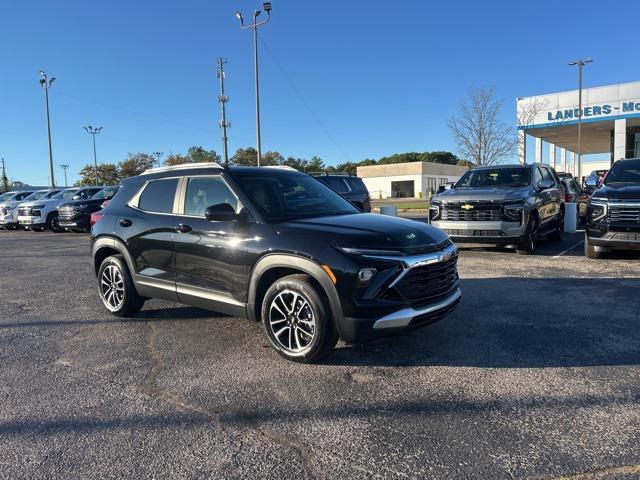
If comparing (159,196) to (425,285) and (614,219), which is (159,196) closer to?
(425,285)

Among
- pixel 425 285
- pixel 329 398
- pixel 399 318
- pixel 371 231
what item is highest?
pixel 371 231

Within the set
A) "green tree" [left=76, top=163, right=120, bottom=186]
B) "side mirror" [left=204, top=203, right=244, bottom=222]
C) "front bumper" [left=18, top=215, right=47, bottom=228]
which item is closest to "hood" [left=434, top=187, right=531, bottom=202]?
"side mirror" [left=204, top=203, right=244, bottom=222]

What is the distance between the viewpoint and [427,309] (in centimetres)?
409

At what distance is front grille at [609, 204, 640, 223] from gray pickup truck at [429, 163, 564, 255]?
1.41 metres

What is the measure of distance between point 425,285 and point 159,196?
3.20 meters

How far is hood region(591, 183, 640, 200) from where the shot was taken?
8.42 m

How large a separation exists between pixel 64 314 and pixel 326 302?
157 inches

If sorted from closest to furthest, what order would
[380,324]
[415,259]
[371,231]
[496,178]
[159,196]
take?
1. [380,324]
2. [415,259]
3. [371,231]
4. [159,196]
5. [496,178]

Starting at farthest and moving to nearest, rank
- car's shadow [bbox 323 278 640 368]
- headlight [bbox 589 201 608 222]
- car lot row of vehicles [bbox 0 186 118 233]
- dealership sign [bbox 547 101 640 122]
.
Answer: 1. dealership sign [bbox 547 101 640 122]
2. car lot row of vehicles [bbox 0 186 118 233]
3. headlight [bbox 589 201 608 222]
4. car's shadow [bbox 323 278 640 368]

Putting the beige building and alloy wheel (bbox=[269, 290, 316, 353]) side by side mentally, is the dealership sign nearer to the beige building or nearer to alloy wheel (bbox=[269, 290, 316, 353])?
alloy wheel (bbox=[269, 290, 316, 353])

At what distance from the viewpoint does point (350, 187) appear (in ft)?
45.2

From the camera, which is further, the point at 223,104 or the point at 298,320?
the point at 223,104

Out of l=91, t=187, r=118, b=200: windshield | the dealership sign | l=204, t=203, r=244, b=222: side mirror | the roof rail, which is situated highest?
the dealership sign

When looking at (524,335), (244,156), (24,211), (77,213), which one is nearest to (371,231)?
(524,335)
